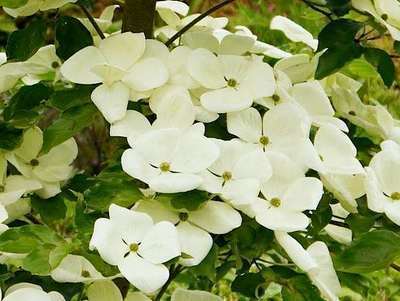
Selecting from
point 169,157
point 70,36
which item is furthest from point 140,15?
point 169,157

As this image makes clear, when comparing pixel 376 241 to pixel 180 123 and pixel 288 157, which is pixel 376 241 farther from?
pixel 180 123

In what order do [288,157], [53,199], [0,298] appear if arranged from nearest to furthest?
[0,298] < [288,157] < [53,199]

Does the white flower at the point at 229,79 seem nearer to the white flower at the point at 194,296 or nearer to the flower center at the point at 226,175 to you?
the flower center at the point at 226,175

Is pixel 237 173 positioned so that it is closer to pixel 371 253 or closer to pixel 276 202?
pixel 276 202

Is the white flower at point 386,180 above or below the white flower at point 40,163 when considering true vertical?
above

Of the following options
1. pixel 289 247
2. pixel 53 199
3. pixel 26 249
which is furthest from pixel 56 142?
pixel 289 247

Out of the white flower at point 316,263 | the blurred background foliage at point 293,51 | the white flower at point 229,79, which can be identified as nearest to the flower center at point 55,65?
the blurred background foliage at point 293,51
